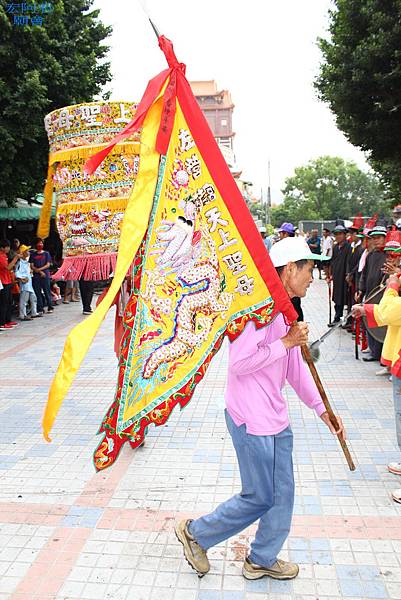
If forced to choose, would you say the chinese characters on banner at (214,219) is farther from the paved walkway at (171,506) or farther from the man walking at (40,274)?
the man walking at (40,274)

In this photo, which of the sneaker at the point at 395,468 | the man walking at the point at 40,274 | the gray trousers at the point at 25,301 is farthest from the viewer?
the man walking at the point at 40,274

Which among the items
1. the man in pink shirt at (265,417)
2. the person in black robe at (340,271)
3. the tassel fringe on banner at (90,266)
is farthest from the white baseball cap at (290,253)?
the person in black robe at (340,271)

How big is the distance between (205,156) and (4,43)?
8942mm

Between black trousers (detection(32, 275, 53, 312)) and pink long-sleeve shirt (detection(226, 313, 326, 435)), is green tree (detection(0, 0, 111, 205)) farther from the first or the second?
pink long-sleeve shirt (detection(226, 313, 326, 435))

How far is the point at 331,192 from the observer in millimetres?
54969

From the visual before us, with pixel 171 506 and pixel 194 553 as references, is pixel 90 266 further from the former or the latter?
pixel 194 553

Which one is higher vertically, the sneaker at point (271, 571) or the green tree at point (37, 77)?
Answer: the green tree at point (37, 77)

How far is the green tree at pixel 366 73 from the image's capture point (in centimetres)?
1085

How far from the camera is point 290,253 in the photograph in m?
2.56

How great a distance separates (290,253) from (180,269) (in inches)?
21.2

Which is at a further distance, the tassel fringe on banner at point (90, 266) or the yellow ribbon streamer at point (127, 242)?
the tassel fringe on banner at point (90, 266)

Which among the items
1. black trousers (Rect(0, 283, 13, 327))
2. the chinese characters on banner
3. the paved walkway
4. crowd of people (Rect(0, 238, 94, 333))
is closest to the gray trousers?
crowd of people (Rect(0, 238, 94, 333))

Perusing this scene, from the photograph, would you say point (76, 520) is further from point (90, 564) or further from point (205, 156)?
point (205, 156)

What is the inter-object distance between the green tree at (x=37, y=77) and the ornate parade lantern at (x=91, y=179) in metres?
5.66
